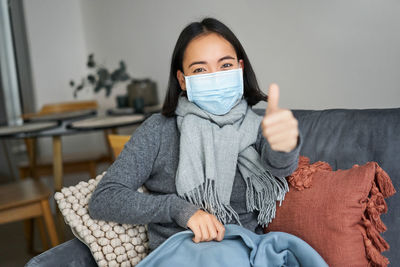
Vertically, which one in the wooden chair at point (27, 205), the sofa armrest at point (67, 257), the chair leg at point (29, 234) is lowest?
the chair leg at point (29, 234)

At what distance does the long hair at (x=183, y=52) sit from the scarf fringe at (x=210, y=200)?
278 mm

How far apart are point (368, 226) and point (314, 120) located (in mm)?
411

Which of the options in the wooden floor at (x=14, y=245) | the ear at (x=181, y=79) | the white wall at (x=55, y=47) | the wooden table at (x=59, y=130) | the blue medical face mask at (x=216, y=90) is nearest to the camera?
the blue medical face mask at (x=216, y=90)

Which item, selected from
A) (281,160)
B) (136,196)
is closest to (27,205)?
(136,196)

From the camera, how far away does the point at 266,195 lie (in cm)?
114

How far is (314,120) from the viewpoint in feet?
4.38

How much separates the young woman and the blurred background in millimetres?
676

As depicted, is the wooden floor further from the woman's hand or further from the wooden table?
the woman's hand

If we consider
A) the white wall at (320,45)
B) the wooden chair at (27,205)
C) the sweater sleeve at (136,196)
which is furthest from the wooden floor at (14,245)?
the white wall at (320,45)

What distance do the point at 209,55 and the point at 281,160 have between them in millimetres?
393

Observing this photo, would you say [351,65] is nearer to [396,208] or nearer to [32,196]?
[396,208]

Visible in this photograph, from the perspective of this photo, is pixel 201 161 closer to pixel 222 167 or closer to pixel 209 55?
pixel 222 167

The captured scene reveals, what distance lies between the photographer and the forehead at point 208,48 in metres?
1.21

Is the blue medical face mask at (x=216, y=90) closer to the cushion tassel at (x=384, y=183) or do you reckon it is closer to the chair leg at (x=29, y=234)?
the cushion tassel at (x=384, y=183)
